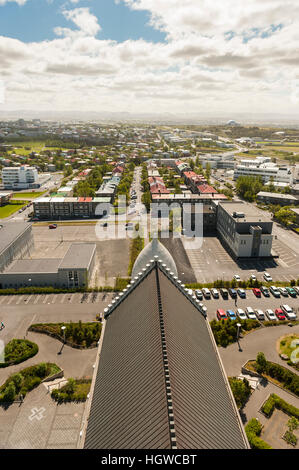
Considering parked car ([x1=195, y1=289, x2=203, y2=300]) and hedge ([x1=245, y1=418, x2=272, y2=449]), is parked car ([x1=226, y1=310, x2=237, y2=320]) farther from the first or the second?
hedge ([x1=245, y1=418, x2=272, y2=449])

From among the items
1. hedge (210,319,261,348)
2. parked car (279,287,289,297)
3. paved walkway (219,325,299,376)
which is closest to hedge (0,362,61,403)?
paved walkway (219,325,299,376)

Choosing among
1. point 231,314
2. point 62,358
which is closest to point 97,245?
point 62,358

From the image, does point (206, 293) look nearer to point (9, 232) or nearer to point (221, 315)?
point (221, 315)

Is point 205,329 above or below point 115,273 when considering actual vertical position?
above

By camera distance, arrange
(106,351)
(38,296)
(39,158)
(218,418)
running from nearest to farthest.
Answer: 1. (218,418)
2. (106,351)
3. (38,296)
4. (39,158)

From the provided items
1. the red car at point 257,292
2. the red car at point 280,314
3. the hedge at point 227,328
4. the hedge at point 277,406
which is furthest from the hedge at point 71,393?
the red car at point 257,292

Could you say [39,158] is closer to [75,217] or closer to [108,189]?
[108,189]

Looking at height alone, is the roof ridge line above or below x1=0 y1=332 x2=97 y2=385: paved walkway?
above

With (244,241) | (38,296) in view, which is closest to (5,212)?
(38,296)

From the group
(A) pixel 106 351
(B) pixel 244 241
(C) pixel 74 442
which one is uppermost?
(A) pixel 106 351
